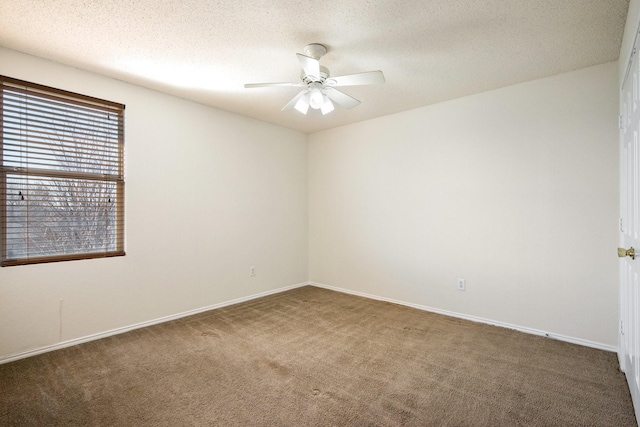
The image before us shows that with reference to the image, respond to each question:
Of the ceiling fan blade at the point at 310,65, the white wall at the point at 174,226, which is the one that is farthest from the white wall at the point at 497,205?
the ceiling fan blade at the point at 310,65

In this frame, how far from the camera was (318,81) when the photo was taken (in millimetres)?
2434

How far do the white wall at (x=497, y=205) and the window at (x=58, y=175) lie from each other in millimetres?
2880

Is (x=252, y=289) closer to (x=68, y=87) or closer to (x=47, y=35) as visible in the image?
(x=68, y=87)

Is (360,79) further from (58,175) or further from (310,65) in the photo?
(58,175)

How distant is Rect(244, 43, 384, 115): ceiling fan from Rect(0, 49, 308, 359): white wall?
147cm

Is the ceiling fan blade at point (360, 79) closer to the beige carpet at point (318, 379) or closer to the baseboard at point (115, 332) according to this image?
the beige carpet at point (318, 379)

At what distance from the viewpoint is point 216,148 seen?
3.87 meters

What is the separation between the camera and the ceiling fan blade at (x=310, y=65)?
2086 millimetres

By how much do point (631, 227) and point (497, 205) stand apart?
1349mm

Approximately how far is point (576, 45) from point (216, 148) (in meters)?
3.63

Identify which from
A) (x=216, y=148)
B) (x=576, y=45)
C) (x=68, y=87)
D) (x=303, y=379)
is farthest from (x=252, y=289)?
(x=576, y=45)

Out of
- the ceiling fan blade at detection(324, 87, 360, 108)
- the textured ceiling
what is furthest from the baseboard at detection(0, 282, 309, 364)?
the ceiling fan blade at detection(324, 87, 360, 108)

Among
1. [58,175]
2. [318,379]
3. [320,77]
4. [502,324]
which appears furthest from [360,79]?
[502,324]

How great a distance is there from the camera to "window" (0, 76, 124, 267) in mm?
2480
